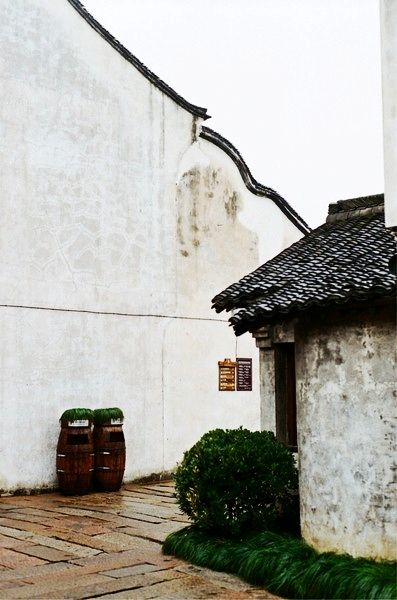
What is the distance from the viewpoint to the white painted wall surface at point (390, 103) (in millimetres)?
6105

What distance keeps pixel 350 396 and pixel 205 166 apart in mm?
8540

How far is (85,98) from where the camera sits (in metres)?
12.8

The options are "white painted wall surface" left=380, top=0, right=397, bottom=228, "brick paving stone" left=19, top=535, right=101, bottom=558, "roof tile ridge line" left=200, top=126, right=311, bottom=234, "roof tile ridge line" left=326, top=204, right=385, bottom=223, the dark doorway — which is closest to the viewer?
"white painted wall surface" left=380, top=0, right=397, bottom=228

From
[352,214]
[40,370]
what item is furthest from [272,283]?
[40,370]

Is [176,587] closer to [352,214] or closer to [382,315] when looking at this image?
[382,315]

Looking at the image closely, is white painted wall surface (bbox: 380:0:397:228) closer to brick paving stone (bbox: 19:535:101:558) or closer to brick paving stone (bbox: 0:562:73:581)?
brick paving stone (bbox: 0:562:73:581)

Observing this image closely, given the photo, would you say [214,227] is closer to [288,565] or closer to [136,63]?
[136,63]

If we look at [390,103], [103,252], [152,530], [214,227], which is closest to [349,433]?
[390,103]

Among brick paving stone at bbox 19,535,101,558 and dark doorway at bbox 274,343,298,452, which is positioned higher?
dark doorway at bbox 274,343,298,452

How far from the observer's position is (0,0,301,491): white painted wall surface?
11.9 meters

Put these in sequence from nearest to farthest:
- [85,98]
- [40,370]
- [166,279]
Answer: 1. [40,370]
2. [85,98]
3. [166,279]

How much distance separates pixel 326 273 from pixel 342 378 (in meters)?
1.00

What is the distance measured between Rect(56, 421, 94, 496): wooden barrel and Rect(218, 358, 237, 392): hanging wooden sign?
346cm

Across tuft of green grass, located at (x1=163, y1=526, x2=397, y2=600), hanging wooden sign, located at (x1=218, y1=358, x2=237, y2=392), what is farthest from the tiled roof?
hanging wooden sign, located at (x1=218, y1=358, x2=237, y2=392)
